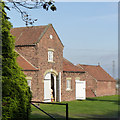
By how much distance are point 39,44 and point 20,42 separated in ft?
7.15

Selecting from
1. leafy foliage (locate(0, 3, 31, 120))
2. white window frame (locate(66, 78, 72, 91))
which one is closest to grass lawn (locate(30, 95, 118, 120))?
leafy foliage (locate(0, 3, 31, 120))

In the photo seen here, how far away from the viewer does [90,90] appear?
38.0 metres

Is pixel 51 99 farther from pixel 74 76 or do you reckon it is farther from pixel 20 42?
pixel 20 42

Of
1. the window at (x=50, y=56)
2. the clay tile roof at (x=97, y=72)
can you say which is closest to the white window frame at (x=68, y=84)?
the window at (x=50, y=56)

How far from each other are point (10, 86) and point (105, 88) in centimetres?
3213

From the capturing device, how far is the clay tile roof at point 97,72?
4019 centimetres

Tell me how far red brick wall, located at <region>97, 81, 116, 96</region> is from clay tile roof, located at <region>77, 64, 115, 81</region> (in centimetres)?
73

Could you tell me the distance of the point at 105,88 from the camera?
135 ft

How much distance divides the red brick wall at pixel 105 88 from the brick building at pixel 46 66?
26.5 ft

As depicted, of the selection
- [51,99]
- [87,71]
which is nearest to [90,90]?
[87,71]

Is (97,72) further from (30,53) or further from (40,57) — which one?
(30,53)

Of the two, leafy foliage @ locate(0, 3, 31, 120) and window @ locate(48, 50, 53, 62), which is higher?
window @ locate(48, 50, 53, 62)

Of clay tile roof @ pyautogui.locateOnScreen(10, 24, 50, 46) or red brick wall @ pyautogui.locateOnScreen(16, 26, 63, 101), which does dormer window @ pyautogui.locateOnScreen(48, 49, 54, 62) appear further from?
clay tile roof @ pyautogui.locateOnScreen(10, 24, 50, 46)

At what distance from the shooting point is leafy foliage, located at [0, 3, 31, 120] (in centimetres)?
1032
